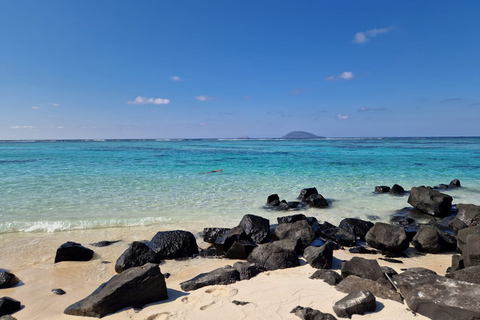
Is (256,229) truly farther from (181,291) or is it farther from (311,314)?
(311,314)

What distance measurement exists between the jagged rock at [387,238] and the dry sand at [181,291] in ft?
0.97

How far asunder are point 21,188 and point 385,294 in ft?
48.5

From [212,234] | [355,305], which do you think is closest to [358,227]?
[212,234]

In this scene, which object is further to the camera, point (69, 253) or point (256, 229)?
point (256, 229)

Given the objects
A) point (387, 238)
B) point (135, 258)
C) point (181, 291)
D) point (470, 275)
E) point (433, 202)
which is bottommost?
point (181, 291)

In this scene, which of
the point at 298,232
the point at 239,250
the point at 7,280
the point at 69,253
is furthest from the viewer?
the point at 298,232

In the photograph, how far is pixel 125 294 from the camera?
3719 mm

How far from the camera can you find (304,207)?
32.3 feet

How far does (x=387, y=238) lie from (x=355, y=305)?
3.14m

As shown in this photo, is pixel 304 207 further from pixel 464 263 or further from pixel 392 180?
pixel 392 180

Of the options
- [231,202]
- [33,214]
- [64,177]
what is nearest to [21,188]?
[64,177]

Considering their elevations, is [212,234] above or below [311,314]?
below

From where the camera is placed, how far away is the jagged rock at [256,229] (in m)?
6.57

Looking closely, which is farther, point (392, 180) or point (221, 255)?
point (392, 180)
